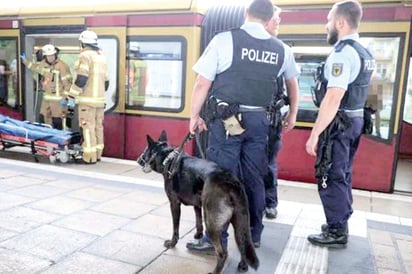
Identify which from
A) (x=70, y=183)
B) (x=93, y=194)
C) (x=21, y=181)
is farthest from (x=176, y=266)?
(x=21, y=181)

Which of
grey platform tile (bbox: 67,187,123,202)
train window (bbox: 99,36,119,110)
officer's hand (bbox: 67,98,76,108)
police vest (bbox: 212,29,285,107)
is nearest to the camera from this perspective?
police vest (bbox: 212,29,285,107)

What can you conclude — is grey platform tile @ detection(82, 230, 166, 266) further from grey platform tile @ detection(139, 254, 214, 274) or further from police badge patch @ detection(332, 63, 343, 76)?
police badge patch @ detection(332, 63, 343, 76)

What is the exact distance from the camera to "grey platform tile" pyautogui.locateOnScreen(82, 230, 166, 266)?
113 inches

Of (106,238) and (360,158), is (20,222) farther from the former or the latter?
(360,158)

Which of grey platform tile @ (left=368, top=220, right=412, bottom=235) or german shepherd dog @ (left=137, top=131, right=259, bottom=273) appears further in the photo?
grey platform tile @ (left=368, top=220, right=412, bottom=235)

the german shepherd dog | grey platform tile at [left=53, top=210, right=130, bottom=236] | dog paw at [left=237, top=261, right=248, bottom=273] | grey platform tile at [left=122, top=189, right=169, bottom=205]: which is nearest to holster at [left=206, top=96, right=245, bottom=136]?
the german shepherd dog

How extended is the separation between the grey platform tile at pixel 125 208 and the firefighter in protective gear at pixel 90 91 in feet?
6.38

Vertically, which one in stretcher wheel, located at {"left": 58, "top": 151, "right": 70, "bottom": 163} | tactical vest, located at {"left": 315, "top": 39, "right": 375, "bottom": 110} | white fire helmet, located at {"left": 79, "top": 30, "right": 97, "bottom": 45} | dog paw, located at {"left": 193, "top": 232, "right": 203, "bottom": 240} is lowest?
dog paw, located at {"left": 193, "top": 232, "right": 203, "bottom": 240}

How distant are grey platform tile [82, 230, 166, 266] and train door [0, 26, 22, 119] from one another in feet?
16.9

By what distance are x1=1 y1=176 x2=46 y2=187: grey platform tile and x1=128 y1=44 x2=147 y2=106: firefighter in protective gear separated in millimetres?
2031

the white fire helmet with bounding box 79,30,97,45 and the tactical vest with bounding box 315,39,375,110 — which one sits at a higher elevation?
the white fire helmet with bounding box 79,30,97,45

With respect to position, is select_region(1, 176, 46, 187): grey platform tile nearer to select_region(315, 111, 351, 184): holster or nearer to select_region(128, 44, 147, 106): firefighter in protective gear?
select_region(128, 44, 147, 106): firefighter in protective gear

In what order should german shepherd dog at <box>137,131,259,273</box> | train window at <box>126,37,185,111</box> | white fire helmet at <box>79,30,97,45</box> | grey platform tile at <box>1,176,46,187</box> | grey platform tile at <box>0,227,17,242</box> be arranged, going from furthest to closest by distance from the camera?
train window at <box>126,37,185,111</box>, white fire helmet at <box>79,30,97,45</box>, grey platform tile at <box>1,176,46,187</box>, grey platform tile at <box>0,227,17,242</box>, german shepherd dog at <box>137,131,259,273</box>

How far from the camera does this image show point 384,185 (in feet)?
16.4
